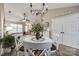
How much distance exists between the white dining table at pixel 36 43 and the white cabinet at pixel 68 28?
19 centimetres

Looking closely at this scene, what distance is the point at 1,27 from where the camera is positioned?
1.80m

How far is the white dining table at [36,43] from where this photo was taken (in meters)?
1.82

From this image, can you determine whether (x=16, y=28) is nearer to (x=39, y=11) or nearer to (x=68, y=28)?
(x=39, y=11)

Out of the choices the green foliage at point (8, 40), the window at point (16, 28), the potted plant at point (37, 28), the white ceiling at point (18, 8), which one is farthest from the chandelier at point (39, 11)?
the green foliage at point (8, 40)

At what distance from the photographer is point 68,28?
177 cm

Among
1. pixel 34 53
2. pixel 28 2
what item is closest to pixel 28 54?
pixel 34 53

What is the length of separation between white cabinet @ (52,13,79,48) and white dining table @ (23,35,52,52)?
7.6 inches

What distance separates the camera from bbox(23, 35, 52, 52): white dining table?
71.7 inches

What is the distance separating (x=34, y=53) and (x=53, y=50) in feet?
1.05

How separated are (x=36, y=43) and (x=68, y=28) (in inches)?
22.5

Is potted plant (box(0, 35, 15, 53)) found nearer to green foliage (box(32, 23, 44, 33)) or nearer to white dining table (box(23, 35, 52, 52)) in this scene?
white dining table (box(23, 35, 52, 52))

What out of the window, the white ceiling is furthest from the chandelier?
the window

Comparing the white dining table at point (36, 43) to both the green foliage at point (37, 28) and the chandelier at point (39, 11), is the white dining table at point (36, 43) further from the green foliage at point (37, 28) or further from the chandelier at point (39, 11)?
the chandelier at point (39, 11)

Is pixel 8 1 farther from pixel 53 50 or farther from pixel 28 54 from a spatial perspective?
pixel 53 50
